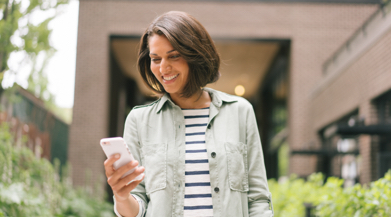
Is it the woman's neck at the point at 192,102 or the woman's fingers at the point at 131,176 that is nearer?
the woman's fingers at the point at 131,176

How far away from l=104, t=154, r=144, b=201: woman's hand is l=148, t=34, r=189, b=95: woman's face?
0.44 metres

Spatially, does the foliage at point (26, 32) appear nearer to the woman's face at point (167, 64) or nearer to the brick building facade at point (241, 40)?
the woman's face at point (167, 64)

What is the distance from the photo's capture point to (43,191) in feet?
21.6

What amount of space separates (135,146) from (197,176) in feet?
1.03

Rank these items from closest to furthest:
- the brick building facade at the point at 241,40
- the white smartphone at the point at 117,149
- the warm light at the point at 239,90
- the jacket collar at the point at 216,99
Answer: the white smartphone at the point at 117,149, the jacket collar at the point at 216,99, the brick building facade at the point at 241,40, the warm light at the point at 239,90

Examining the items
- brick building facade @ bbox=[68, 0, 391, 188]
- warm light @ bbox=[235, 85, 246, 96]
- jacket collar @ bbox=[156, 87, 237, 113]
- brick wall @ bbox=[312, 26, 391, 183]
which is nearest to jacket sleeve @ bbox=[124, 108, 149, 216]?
jacket collar @ bbox=[156, 87, 237, 113]

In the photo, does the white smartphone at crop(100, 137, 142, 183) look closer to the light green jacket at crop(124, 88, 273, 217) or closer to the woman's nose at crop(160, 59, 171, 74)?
the light green jacket at crop(124, 88, 273, 217)

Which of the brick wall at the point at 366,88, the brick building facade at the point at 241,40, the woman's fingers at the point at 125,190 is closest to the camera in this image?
the woman's fingers at the point at 125,190

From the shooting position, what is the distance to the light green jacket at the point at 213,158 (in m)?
1.75

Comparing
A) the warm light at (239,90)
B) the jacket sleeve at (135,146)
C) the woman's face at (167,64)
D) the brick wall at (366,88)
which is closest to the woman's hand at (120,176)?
the jacket sleeve at (135,146)

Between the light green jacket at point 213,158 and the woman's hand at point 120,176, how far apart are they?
20cm

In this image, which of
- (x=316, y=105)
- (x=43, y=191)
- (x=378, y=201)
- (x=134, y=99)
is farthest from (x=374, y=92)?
(x=134, y=99)

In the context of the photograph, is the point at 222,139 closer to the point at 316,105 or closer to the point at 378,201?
the point at 378,201

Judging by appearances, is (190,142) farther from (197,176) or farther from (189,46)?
(189,46)
